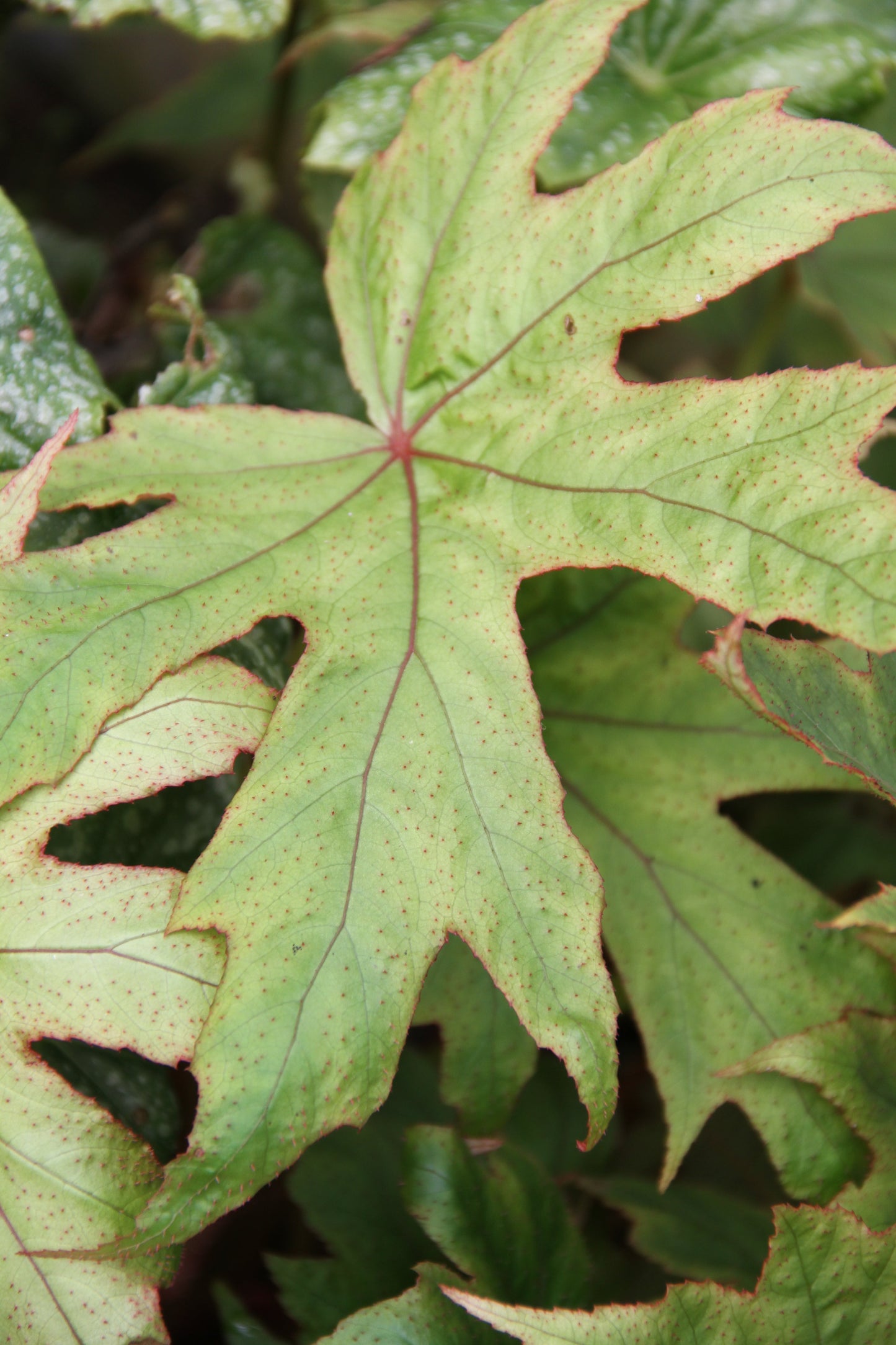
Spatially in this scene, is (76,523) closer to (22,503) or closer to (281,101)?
(22,503)

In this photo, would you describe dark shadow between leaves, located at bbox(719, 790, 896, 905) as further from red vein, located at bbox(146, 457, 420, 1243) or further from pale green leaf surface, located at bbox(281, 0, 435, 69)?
pale green leaf surface, located at bbox(281, 0, 435, 69)

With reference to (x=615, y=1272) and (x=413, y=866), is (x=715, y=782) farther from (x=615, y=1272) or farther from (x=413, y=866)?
(x=615, y=1272)

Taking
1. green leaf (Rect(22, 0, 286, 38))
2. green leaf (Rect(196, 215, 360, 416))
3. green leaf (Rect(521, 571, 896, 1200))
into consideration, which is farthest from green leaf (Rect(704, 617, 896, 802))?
green leaf (Rect(22, 0, 286, 38))

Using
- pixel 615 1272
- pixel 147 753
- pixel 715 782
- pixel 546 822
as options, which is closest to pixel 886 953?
pixel 715 782

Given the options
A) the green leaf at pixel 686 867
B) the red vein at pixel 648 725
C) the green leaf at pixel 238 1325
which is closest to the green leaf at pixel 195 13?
the green leaf at pixel 686 867

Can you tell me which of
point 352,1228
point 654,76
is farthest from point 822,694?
point 654,76

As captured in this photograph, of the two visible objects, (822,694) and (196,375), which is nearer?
(822,694)
